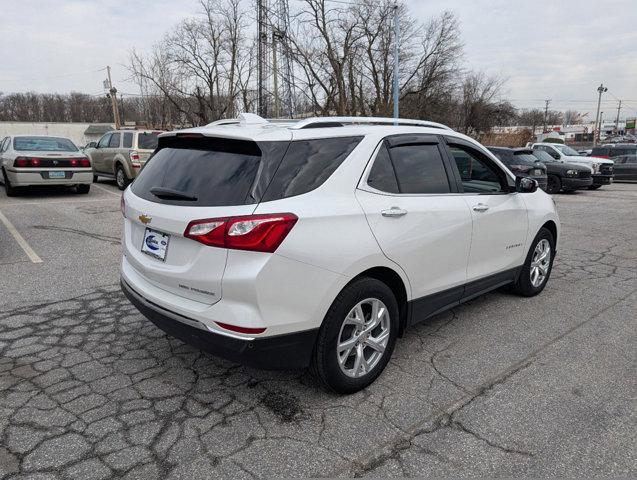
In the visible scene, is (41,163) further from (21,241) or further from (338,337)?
(338,337)

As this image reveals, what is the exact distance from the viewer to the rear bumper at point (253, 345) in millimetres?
2506

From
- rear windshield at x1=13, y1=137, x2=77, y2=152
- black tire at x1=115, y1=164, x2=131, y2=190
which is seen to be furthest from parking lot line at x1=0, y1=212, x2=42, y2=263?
black tire at x1=115, y1=164, x2=131, y2=190

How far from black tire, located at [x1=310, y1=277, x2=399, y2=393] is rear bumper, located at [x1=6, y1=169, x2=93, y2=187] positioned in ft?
35.3

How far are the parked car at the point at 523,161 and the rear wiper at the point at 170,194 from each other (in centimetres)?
1316

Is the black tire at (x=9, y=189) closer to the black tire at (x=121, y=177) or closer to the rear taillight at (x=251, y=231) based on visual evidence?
the black tire at (x=121, y=177)

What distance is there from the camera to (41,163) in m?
11.0

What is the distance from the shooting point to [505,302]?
15.5 feet

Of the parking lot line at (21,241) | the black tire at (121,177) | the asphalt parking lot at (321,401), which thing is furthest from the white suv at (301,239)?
the black tire at (121,177)

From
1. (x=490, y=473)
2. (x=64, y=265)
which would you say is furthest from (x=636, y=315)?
(x=64, y=265)

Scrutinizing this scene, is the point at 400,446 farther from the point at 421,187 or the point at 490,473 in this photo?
the point at 421,187

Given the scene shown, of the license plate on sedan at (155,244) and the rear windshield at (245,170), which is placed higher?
the rear windshield at (245,170)

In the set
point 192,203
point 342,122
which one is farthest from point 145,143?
point 192,203

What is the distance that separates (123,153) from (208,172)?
1164cm

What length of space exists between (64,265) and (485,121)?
44952 millimetres
